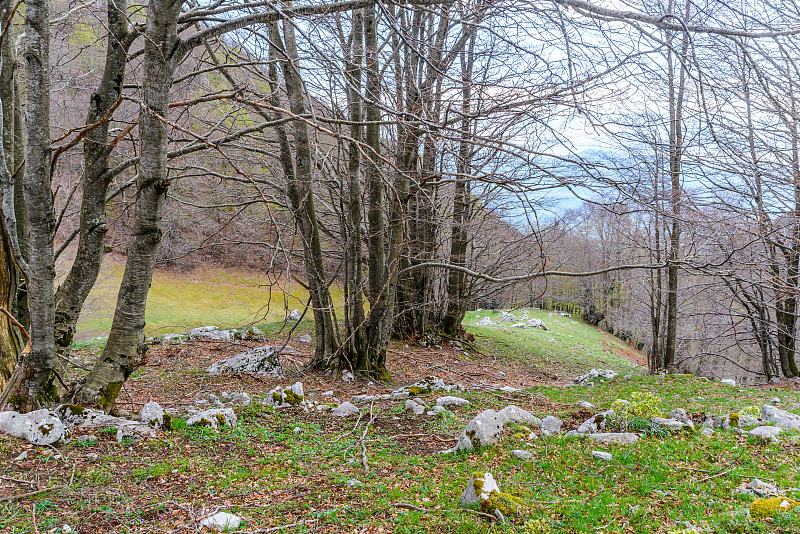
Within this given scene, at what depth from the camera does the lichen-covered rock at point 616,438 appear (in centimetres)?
395

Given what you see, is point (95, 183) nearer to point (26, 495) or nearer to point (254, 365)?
point (26, 495)

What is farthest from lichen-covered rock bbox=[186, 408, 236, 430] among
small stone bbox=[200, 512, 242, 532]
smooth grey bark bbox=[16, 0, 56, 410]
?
small stone bbox=[200, 512, 242, 532]

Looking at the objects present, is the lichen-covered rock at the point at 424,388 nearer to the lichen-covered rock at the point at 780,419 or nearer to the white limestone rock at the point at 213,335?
the lichen-covered rock at the point at 780,419

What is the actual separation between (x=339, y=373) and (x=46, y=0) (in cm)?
552

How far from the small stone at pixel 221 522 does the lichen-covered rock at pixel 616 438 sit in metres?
2.79

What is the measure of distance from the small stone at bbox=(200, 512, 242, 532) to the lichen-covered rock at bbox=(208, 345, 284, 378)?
4.55m

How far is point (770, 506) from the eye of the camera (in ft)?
8.41

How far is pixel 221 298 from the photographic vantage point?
22.5 m

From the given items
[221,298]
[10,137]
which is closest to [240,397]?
[10,137]

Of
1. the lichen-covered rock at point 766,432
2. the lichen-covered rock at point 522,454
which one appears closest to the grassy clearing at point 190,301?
the lichen-covered rock at point 522,454

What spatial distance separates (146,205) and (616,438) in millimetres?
4135

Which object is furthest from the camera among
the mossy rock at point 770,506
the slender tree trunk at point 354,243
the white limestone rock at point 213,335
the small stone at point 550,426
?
the white limestone rock at point 213,335

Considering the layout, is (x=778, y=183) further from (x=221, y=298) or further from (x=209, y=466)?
(x=221, y=298)

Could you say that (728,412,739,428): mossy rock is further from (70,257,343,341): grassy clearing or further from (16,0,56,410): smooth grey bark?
(70,257,343,341): grassy clearing
